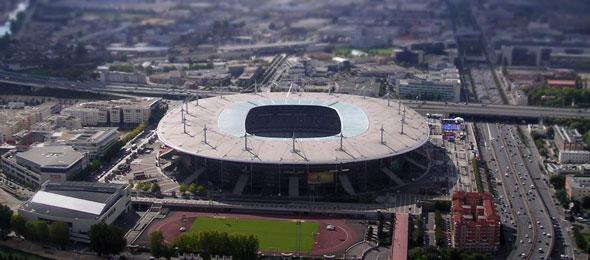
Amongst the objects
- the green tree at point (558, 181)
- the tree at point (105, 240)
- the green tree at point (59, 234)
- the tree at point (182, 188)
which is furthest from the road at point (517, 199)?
the green tree at point (59, 234)

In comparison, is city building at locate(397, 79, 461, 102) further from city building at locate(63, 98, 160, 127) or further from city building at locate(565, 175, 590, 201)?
city building at locate(565, 175, 590, 201)

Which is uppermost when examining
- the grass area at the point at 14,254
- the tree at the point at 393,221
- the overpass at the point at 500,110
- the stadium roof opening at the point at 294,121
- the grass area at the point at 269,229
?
the stadium roof opening at the point at 294,121

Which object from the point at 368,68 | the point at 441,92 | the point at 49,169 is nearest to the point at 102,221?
the point at 49,169

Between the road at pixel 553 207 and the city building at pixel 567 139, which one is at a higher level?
the city building at pixel 567 139

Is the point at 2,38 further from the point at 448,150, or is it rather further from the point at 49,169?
the point at 448,150

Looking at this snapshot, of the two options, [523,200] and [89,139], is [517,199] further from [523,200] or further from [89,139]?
[89,139]

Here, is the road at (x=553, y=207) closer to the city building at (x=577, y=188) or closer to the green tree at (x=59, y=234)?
the city building at (x=577, y=188)

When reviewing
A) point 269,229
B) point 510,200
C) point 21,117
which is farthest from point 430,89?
point 21,117

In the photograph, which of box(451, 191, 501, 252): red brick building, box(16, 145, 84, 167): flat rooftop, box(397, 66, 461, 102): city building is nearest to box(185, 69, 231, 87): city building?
box(397, 66, 461, 102): city building
